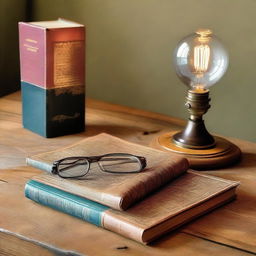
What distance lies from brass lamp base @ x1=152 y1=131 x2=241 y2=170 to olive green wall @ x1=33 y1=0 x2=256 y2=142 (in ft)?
1.40

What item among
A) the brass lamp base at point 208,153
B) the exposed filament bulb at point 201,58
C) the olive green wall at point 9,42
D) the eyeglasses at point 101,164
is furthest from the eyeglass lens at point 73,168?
the olive green wall at point 9,42

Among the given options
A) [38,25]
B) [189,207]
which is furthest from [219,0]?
[189,207]

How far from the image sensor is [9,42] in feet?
5.95

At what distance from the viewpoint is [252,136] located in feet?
5.50

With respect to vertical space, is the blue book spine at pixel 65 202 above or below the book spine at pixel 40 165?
below

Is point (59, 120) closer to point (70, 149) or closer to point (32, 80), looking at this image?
point (32, 80)

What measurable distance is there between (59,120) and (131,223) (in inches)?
20.0

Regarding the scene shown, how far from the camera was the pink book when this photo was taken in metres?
1.28

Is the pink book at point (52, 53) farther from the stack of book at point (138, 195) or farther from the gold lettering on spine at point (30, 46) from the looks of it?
the stack of book at point (138, 195)

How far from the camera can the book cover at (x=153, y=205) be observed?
884 mm

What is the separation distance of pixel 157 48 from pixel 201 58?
21.5 inches

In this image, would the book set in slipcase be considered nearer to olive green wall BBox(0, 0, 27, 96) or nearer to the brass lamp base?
the brass lamp base

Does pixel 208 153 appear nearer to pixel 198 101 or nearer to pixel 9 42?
pixel 198 101

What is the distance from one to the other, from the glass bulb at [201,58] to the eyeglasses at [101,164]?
26 centimetres
